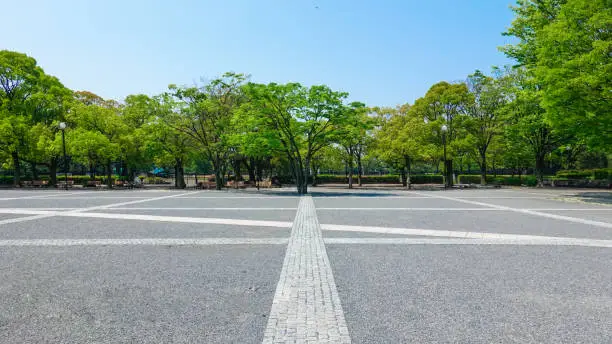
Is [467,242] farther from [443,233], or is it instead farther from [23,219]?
[23,219]

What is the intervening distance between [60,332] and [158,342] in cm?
98

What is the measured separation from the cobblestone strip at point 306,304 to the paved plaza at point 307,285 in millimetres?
17

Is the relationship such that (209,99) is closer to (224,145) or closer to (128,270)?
(224,145)

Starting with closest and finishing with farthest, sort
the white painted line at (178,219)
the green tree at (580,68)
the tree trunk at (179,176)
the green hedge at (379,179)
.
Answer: the white painted line at (178,219), the green tree at (580,68), the tree trunk at (179,176), the green hedge at (379,179)

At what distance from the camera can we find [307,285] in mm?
3992

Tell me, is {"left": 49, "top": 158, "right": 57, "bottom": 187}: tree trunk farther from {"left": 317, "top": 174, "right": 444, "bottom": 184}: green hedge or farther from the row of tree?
{"left": 317, "top": 174, "right": 444, "bottom": 184}: green hedge

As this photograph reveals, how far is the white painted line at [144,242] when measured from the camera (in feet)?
20.6

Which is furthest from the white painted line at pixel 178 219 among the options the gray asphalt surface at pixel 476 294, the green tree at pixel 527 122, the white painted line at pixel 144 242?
the green tree at pixel 527 122

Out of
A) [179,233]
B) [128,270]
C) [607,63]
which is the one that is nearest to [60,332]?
[128,270]

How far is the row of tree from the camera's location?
46.7ft

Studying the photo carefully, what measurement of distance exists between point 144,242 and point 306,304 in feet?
14.4

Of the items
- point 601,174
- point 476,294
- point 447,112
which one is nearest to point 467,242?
point 476,294

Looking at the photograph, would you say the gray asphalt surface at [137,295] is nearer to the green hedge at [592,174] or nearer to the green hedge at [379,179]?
the green hedge at [592,174]

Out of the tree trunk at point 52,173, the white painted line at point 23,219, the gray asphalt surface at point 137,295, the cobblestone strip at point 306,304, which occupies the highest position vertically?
the tree trunk at point 52,173
